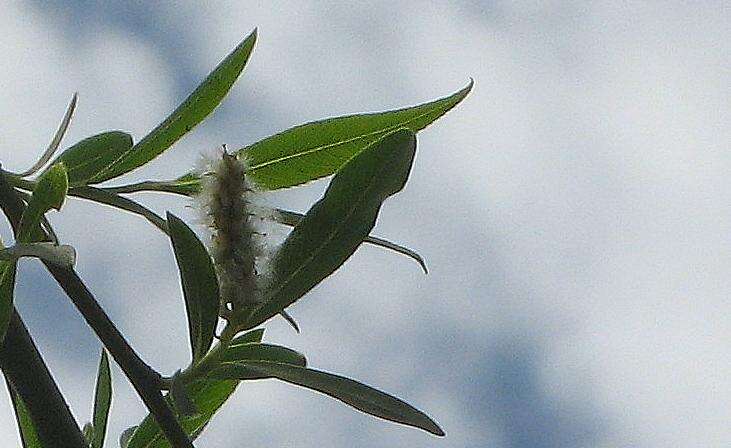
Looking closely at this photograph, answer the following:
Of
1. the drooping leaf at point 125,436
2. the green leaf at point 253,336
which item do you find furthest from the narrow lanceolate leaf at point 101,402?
the green leaf at point 253,336

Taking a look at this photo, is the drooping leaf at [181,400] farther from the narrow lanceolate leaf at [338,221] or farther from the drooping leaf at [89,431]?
the drooping leaf at [89,431]

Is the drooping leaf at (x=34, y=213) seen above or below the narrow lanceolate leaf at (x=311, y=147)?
below

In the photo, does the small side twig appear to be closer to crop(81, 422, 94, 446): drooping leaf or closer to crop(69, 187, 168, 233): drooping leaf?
crop(69, 187, 168, 233): drooping leaf

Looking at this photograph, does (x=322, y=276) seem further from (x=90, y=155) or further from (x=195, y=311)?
(x=90, y=155)

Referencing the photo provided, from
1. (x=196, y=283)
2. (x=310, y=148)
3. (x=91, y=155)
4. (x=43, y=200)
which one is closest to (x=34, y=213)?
(x=43, y=200)

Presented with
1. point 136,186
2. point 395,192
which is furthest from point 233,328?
point 136,186

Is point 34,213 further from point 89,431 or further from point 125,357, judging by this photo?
point 89,431
